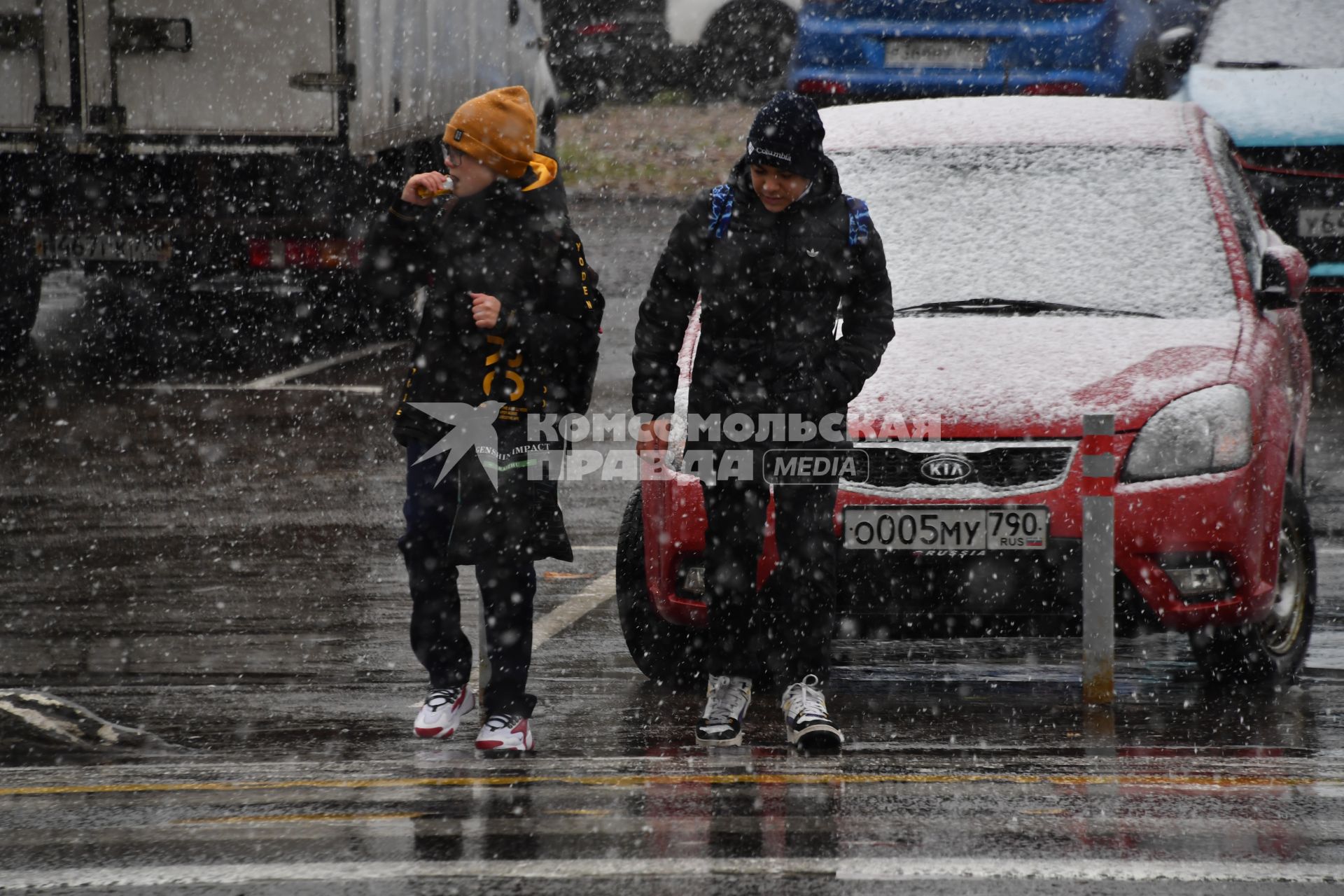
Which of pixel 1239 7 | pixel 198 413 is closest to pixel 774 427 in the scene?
pixel 198 413

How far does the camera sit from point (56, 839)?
14.7 ft

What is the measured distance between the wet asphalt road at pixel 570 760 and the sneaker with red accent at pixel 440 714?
0.10 metres

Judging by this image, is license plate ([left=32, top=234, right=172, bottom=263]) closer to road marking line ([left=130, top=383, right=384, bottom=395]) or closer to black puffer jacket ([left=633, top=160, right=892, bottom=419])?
road marking line ([left=130, top=383, right=384, bottom=395])

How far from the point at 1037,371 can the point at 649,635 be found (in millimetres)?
1412

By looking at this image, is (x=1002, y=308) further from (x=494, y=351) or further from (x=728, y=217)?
(x=494, y=351)

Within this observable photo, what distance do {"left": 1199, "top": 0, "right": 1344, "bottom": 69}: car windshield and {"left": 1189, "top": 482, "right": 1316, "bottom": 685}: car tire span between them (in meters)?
7.60

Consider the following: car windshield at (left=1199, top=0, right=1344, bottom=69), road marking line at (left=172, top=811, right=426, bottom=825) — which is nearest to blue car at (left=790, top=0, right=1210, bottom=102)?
car windshield at (left=1199, top=0, right=1344, bottom=69)

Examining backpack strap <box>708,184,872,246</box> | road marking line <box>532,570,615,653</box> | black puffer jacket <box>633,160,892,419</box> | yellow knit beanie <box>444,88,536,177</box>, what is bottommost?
road marking line <box>532,570,615,653</box>

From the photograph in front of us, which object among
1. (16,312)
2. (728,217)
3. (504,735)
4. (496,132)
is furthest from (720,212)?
(16,312)

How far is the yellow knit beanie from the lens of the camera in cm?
512

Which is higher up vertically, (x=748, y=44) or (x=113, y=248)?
(x=113, y=248)

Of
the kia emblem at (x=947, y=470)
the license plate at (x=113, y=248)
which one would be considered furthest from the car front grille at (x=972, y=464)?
the license plate at (x=113, y=248)

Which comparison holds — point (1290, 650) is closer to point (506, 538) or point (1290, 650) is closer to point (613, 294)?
point (506, 538)

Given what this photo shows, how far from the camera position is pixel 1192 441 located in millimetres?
5770
